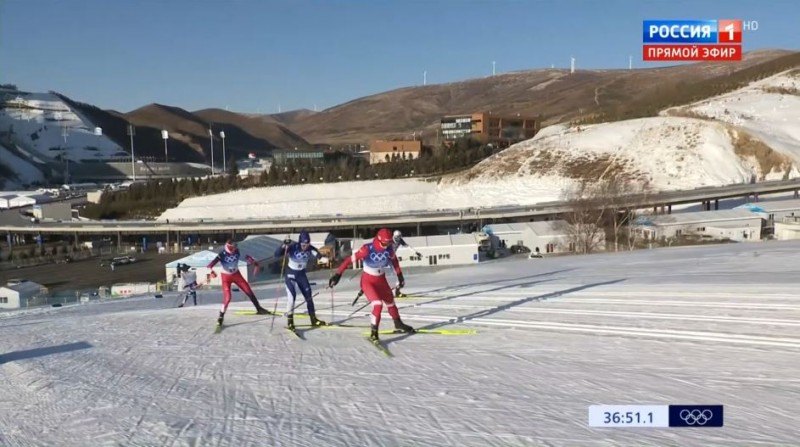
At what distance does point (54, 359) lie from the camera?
6.94 m

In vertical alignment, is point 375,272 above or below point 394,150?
below

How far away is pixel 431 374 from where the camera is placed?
5926 mm

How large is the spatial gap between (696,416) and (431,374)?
2.40 m

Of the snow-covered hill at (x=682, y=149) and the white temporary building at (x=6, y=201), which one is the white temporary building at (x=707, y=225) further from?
the white temporary building at (x=6, y=201)

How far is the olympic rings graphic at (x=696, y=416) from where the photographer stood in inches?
179

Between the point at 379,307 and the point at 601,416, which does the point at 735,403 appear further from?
the point at 379,307

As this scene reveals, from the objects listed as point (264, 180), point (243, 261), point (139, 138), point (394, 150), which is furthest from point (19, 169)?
point (243, 261)

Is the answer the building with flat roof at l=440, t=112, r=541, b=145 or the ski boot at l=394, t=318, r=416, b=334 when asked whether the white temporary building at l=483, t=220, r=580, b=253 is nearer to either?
the ski boot at l=394, t=318, r=416, b=334

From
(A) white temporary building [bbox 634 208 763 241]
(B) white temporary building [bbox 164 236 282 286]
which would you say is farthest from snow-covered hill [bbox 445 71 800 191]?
(B) white temporary building [bbox 164 236 282 286]

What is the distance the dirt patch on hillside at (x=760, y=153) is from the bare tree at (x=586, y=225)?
3065 cm

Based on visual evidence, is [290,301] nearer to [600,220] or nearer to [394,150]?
[600,220]

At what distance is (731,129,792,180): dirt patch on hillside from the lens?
54.4 meters

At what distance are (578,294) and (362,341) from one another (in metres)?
4.72

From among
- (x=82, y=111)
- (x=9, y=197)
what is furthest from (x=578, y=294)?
(x=82, y=111)
